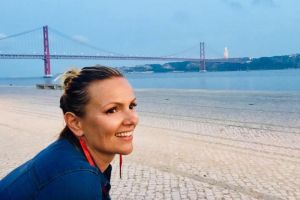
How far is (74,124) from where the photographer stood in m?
1.46

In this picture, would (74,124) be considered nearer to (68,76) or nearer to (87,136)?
(87,136)

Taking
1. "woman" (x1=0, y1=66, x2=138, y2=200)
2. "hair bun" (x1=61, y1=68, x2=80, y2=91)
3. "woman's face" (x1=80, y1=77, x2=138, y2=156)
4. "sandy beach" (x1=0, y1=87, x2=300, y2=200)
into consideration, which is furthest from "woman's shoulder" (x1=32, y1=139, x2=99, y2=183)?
"sandy beach" (x1=0, y1=87, x2=300, y2=200)

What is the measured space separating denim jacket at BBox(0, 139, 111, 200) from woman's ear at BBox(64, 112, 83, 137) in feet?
0.33

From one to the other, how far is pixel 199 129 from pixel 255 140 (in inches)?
79.1

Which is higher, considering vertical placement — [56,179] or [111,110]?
[111,110]

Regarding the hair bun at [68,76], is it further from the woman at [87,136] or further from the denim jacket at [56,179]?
the denim jacket at [56,179]

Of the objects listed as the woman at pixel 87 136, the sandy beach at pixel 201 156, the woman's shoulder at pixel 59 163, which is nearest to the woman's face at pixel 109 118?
the woman at pixel 87 136

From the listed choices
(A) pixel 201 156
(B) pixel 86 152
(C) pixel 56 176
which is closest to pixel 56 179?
(C) pixel 56 176

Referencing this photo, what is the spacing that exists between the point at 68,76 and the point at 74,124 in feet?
0.61

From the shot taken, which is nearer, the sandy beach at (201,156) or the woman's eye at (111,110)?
the woman's eye at (111,110)

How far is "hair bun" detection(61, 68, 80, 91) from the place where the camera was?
58.0 inches

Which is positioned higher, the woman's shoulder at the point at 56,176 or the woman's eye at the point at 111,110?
the woman's eye at the point at 111,110

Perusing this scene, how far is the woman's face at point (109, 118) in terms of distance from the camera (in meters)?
1.41

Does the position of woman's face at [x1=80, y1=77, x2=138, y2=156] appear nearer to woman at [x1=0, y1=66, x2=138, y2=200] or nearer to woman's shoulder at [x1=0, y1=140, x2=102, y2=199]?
woman at [x1=0, y1=66, x2=138, y2=200]
